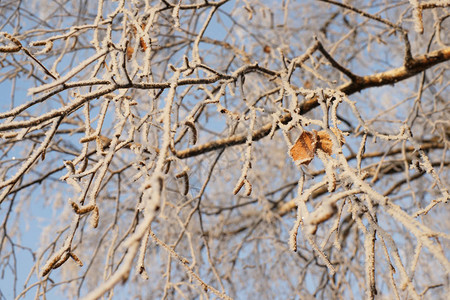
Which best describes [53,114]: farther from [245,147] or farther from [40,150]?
[245,147]

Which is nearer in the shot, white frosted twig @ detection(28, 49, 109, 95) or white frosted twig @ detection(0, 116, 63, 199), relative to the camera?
white frosted twig @ detection(28, 49, 109, 95)

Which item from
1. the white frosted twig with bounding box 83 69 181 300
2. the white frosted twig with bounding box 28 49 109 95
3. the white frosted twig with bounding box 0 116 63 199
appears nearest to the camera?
the white frosted twig with bounding box 83 69 181 300

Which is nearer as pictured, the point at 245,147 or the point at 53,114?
the point at 53,114

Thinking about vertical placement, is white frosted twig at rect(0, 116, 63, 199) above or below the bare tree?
below

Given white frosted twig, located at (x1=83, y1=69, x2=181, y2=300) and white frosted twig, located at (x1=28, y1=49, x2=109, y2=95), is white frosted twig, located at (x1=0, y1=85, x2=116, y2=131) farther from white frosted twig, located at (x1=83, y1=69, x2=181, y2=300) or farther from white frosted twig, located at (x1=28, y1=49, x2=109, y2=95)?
white frosted twig, located at (x1=83, y1=69, x2=181, y2=300)

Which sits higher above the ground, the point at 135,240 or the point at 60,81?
the point at 60,81

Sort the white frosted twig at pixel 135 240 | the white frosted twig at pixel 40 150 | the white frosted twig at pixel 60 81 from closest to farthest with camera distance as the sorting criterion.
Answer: the white frosted twig at pixel 135 240
the white frosted twig at pixel 60 81
the white frosted twig at pixel 40 150

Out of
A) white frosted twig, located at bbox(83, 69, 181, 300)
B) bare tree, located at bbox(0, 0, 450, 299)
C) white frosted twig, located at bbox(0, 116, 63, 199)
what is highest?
bare tree, located at bbox(0, 0, 450, 299)

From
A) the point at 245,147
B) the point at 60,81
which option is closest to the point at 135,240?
the point at 60,81

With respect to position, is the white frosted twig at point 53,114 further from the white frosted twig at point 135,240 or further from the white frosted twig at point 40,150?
the white frosted twig at point 135,240

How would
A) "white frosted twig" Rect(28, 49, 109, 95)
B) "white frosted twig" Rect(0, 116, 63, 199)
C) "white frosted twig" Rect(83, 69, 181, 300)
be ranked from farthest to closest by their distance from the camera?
"white frosted twig" Rect(0, 116, 63, 199), "white frosted twig" Rect(28, 49, 109, 95), "white frosted twig" Rect(83, 69, 181, 300)

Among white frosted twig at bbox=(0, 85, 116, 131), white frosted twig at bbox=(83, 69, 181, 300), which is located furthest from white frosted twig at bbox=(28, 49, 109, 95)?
white frosted twig at bbox=(83, 69, 181, 300)

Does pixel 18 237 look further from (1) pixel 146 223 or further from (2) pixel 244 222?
(1) pixel 146 223

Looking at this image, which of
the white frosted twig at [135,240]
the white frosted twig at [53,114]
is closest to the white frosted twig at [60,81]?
the white frosted twig at [53,114]
